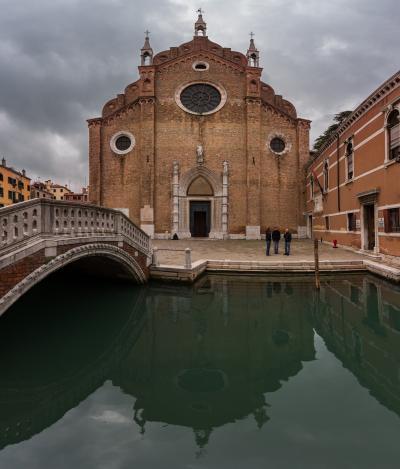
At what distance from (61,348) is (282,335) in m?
3.89

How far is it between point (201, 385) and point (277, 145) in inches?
847


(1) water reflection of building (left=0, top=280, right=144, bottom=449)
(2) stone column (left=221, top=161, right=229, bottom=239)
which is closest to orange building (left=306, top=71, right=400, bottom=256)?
(2) stone column (left=221, top=161, right=229, bottom=239)

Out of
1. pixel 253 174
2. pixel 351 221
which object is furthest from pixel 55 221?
pixel 253 174

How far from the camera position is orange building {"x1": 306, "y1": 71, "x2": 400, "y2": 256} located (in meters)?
11.0

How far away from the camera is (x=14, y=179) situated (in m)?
44.0

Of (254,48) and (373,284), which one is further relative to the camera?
(254,48)

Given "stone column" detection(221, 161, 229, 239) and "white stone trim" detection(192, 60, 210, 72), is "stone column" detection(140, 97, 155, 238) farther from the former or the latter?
"stone column" detection(221, 161, 229, 239)

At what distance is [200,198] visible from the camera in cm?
2220

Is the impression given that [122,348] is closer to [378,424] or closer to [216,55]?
[378,424]

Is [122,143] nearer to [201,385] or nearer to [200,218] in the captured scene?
[200,218]

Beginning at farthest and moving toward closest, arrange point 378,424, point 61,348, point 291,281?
point 291,281, point 61,348, point 378,424

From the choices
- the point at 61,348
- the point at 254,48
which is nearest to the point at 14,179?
the point at 254,48

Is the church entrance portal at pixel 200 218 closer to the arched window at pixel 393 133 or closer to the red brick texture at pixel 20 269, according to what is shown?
the arched window at pixel 393 133

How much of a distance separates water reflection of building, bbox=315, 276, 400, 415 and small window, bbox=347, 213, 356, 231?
5.84 m
